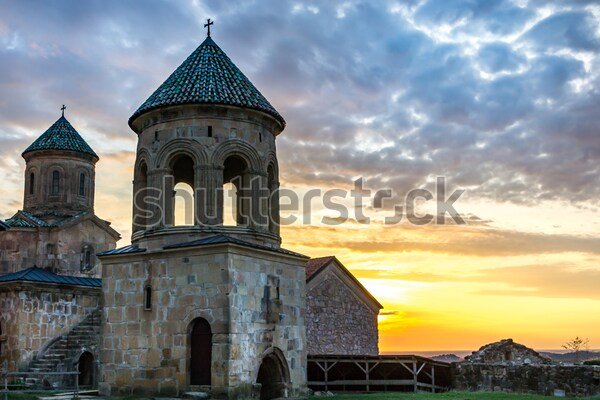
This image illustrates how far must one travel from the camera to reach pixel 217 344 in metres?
16.3

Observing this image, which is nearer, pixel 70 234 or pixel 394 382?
pixel 394 382

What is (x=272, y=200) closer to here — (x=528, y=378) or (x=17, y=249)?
(x=528, y=378)

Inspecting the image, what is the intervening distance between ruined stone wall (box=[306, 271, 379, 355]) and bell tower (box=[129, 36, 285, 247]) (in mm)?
8358

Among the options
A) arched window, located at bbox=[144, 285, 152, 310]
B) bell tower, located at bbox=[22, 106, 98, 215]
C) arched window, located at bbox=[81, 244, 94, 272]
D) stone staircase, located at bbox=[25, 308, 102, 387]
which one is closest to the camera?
arched window, located at bbox=[144, 285, 152, 310]

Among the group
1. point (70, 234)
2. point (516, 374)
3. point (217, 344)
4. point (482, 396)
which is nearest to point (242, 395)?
point (217, 344)

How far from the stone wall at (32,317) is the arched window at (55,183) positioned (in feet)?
17.9

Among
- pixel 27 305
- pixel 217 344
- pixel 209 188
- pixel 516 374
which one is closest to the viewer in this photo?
pixel 217 344

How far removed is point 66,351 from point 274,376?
36.5 ft

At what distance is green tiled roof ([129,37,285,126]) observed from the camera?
723 inches

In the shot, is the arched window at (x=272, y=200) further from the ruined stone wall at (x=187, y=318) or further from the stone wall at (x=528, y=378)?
the stone wall at (x=528, y=378)

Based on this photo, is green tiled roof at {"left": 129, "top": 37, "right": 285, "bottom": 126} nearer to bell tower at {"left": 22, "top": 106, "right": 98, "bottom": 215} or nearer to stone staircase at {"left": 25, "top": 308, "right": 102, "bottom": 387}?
stone staircase at {"left": 25, "top": 308, "right": 102, "bottom": 387}

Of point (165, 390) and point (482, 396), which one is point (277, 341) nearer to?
point (165, 390)

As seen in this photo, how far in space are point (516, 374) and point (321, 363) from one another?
5989mm

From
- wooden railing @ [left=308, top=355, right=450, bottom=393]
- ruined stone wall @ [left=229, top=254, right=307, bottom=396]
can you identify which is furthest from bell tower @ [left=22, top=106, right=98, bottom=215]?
ruined stone wall @ [left=229, top=254, right=307, bottom=396]
